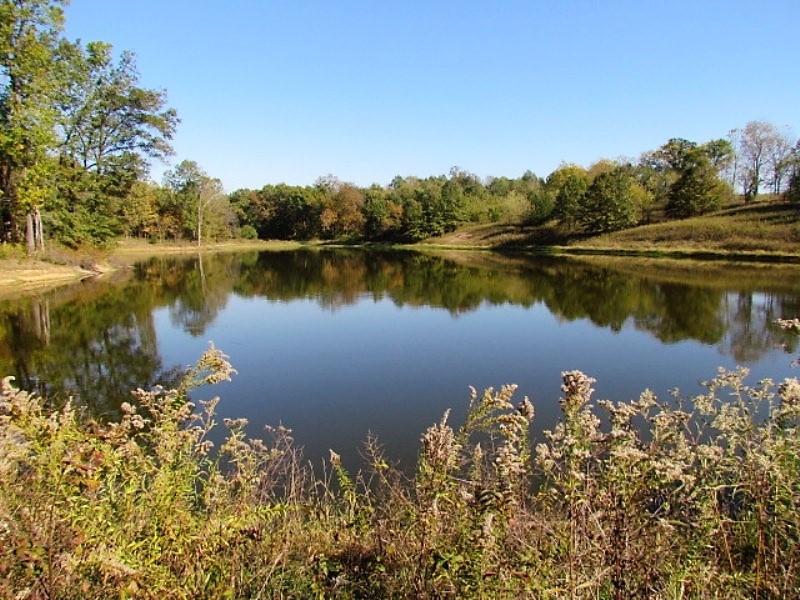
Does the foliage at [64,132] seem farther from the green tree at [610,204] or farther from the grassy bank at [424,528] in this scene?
the green tree at [610,204]

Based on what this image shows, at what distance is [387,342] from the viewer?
1603cm

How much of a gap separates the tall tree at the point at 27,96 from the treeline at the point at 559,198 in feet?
178

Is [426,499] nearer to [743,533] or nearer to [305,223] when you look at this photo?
[743,533]

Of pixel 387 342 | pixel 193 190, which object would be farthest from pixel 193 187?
pixel 387 342

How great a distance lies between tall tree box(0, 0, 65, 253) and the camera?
2477 centimetres

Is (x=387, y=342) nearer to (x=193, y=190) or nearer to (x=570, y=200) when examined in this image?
(x=570, y=200)

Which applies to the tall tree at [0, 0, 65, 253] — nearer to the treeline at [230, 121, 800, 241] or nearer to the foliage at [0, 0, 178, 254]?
the foliage at [0, 0, 178, 254]

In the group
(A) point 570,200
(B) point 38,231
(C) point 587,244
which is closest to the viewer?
(B) point 38,231

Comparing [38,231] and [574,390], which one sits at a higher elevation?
[38,231]

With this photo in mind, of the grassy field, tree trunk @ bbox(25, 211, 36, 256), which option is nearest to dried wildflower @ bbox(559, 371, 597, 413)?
the grassy field

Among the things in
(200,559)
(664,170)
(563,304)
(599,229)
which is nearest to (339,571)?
(200,559)

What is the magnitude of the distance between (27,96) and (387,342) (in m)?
23.7

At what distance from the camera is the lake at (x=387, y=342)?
1014cm

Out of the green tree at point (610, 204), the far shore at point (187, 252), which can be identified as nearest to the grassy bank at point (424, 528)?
the far shore at point (187, 252)
